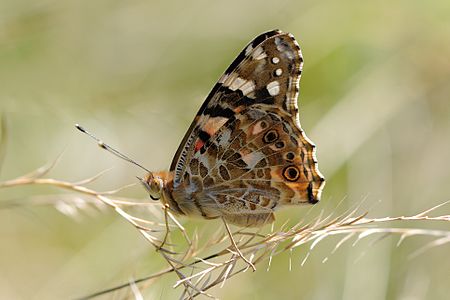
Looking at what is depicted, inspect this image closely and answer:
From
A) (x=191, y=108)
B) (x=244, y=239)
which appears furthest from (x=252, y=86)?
(x=244, y=239)

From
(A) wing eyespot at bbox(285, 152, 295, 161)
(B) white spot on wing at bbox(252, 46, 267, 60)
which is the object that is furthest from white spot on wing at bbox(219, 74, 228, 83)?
(A) wing eyespot at bbox(285, 152, 295, 161)

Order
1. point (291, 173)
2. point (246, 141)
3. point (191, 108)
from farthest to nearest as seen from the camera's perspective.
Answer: point (191, 108), point (246, 141), point (291, 173)

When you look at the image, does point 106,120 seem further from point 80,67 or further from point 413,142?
point 413,142

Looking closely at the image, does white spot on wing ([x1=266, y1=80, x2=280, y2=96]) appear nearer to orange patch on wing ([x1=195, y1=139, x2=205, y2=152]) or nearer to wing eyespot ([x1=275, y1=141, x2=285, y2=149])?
wing eyespot ([x1=275, y1=141, x2=285, y2=149])

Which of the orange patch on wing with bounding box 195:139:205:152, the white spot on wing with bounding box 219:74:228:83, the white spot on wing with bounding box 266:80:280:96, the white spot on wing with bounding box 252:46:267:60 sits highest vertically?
the white spot on wing with bounding box 252:46:267:60

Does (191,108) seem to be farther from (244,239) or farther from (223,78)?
(244,239)

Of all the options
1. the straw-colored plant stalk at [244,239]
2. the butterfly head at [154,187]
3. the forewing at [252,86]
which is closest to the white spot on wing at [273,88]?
the forewing at [252,86]

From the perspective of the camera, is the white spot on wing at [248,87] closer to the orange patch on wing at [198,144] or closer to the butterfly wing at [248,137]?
the butterfly wing at [248,137]

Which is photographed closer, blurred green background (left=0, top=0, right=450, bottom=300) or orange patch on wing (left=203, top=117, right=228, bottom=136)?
orange patch on wing (left=203, top=117, right=228, bottom=136)

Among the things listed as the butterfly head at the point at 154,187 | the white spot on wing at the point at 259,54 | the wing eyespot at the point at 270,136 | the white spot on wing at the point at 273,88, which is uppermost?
the white spot on wing at the point at 259,54
